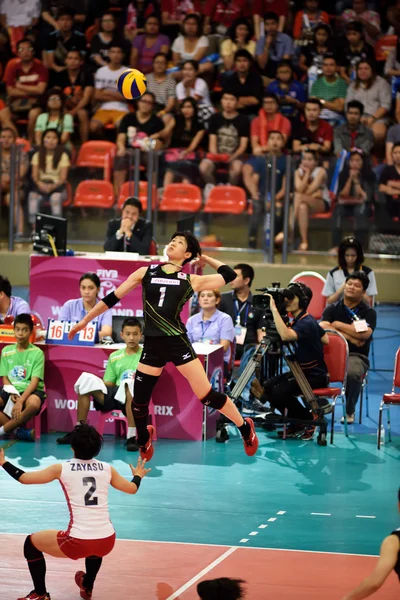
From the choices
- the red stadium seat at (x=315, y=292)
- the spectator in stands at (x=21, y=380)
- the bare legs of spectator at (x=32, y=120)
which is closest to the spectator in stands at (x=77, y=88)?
the bare legs of spectator at (x=32, y=120)

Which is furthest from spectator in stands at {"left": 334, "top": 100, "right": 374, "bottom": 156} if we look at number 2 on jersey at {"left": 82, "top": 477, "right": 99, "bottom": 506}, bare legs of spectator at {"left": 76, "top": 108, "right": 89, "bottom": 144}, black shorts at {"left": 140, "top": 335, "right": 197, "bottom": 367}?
number 2 on jersey at {"left": 82, "top": 477, "right": 99, "bottom": 506}

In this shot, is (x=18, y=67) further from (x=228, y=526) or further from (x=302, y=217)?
(x=228, y=526)

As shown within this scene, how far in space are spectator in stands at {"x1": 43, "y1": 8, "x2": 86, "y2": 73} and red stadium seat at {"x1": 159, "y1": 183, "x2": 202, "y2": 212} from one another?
434cm

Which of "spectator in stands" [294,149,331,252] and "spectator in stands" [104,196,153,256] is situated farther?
"spectator in stands" [294,149,331,252]

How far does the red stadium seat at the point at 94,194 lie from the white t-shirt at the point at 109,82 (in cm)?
242

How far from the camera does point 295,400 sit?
37.4 ft

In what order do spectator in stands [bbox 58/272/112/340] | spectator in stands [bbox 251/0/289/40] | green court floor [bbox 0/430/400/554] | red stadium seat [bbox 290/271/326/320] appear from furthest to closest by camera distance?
spectator in stands [bbox 251/0/289/40] → red stadium seat [bbox 290/271/326/320] → spectator in stands [bbox 58/272/112/340] → green court floor [bbox 0/430/400/554]

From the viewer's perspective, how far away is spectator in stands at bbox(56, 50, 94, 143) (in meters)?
17.8

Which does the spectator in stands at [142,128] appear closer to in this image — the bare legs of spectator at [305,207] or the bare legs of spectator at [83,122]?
the bare legs of spectator at [83,122]

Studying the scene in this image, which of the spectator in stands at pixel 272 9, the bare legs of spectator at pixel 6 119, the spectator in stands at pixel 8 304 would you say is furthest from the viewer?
the spectator in stands at pixel 272 9

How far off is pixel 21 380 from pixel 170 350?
2.70 meters

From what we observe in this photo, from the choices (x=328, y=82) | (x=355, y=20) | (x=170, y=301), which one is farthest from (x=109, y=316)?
(x=355, y=20)

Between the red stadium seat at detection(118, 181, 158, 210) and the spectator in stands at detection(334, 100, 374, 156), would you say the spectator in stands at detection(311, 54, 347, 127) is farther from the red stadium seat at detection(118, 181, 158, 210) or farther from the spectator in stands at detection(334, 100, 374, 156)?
the red stadium seat at detection(118, 181, 158, 210)

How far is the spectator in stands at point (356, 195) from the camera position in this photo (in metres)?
15.5
